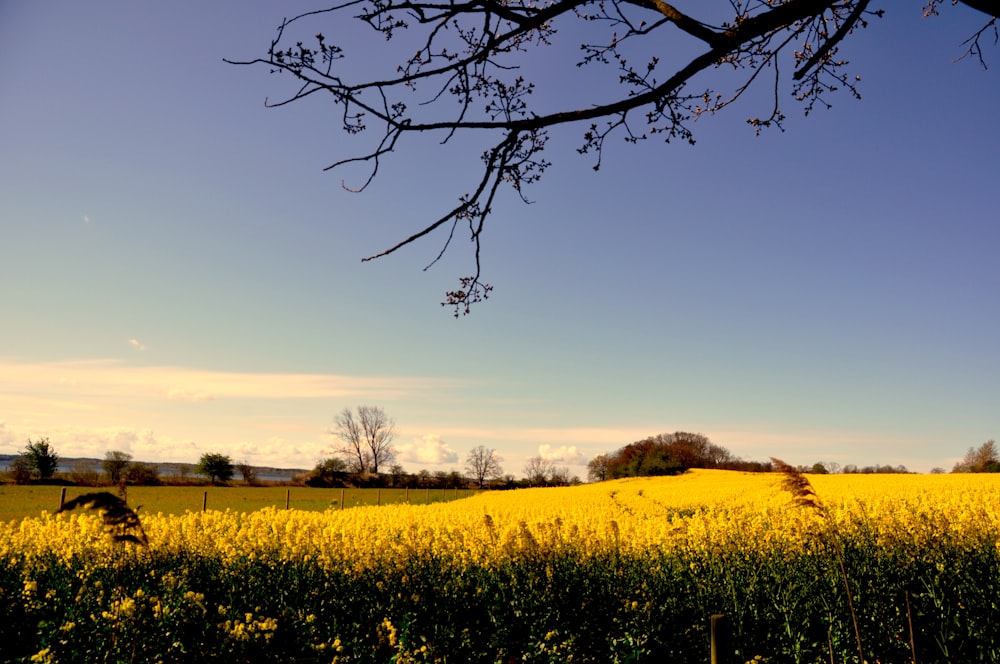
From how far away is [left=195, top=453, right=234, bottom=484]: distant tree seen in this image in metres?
65.2

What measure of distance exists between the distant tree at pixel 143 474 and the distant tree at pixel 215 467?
5.63 meters

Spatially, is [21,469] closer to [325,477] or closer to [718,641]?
[325,477]

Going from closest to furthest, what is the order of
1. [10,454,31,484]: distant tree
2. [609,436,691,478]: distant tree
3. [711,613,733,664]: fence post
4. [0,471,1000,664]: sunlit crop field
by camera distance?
[711,613,733,664]: fence post < [0,471,1000,664]: sunlit crop field < [10,454,31,484]: distant tree < [609,436,691,478]: distant tree

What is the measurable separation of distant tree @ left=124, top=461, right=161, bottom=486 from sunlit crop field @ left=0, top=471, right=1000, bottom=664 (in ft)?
156

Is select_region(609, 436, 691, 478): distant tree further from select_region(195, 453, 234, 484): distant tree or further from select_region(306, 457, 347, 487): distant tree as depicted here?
select_region(195, 453, 234, 484): distant tree

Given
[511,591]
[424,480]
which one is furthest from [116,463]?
[511,591]

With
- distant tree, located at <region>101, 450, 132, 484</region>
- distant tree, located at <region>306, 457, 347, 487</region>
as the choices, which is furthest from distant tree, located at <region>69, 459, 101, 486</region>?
distant tree, located at <region>306, 457, 347, 487</region>

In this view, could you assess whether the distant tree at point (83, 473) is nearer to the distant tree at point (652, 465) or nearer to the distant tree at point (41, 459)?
the distant tree at point (41, 459)

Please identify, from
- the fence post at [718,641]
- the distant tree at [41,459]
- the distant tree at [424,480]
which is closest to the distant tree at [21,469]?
the distant tree at [41,459]

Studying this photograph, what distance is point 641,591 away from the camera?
7.74 metres

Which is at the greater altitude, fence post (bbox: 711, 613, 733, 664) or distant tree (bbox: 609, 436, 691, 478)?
fence post (bbox: 711, 613, 733, 664)

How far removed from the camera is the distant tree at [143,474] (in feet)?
176

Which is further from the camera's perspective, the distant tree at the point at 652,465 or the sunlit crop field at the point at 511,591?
the distant tree at the point at 652,465

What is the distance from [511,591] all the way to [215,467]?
65528 millimetres
